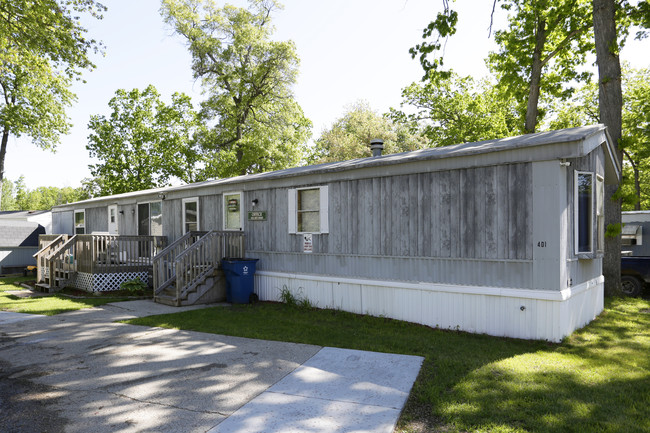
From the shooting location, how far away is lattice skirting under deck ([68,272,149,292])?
11422 millimetres

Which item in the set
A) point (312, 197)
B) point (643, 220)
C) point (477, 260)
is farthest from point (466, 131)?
point (477, 260)

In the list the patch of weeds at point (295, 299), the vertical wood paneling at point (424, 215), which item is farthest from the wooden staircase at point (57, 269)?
the vertical wood paneling at point (424, 215)

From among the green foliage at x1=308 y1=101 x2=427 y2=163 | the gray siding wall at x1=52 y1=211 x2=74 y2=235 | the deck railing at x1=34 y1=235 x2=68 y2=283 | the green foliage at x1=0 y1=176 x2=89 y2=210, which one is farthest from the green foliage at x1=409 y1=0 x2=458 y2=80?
the green foliage at x1=0 y1=176 x2=89 y2=210

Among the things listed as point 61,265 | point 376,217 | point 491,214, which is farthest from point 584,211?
point 61,265

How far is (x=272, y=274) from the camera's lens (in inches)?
409

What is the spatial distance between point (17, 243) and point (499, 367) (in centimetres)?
2070

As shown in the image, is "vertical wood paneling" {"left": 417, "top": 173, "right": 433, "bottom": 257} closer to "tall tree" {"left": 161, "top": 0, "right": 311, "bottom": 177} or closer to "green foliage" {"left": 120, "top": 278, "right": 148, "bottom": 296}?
"green foliage" {"left": 120, "top": 278, "right": 148, "bottom": 296}

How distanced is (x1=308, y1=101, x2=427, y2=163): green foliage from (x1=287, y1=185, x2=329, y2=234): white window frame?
82.7 feet

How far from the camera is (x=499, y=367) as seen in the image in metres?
5.11

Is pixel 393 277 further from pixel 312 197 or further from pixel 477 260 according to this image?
pixel 312 197

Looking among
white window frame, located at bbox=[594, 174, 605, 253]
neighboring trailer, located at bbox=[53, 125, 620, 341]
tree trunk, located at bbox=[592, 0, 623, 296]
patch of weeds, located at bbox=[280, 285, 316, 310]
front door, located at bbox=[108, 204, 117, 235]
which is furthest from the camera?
front door, located at bbox=[108, 204, 117, 235]

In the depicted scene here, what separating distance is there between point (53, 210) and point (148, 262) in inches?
447

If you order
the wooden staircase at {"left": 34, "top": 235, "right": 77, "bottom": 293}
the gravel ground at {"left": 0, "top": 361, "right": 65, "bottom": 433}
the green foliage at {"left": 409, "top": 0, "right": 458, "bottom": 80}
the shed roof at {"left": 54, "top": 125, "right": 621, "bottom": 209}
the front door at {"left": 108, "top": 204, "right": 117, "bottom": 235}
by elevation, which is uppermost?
the green foliage at {"left": 409, "top": 0, "right": 458, "bottom": 80}

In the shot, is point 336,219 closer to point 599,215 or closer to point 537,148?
point 537,148
